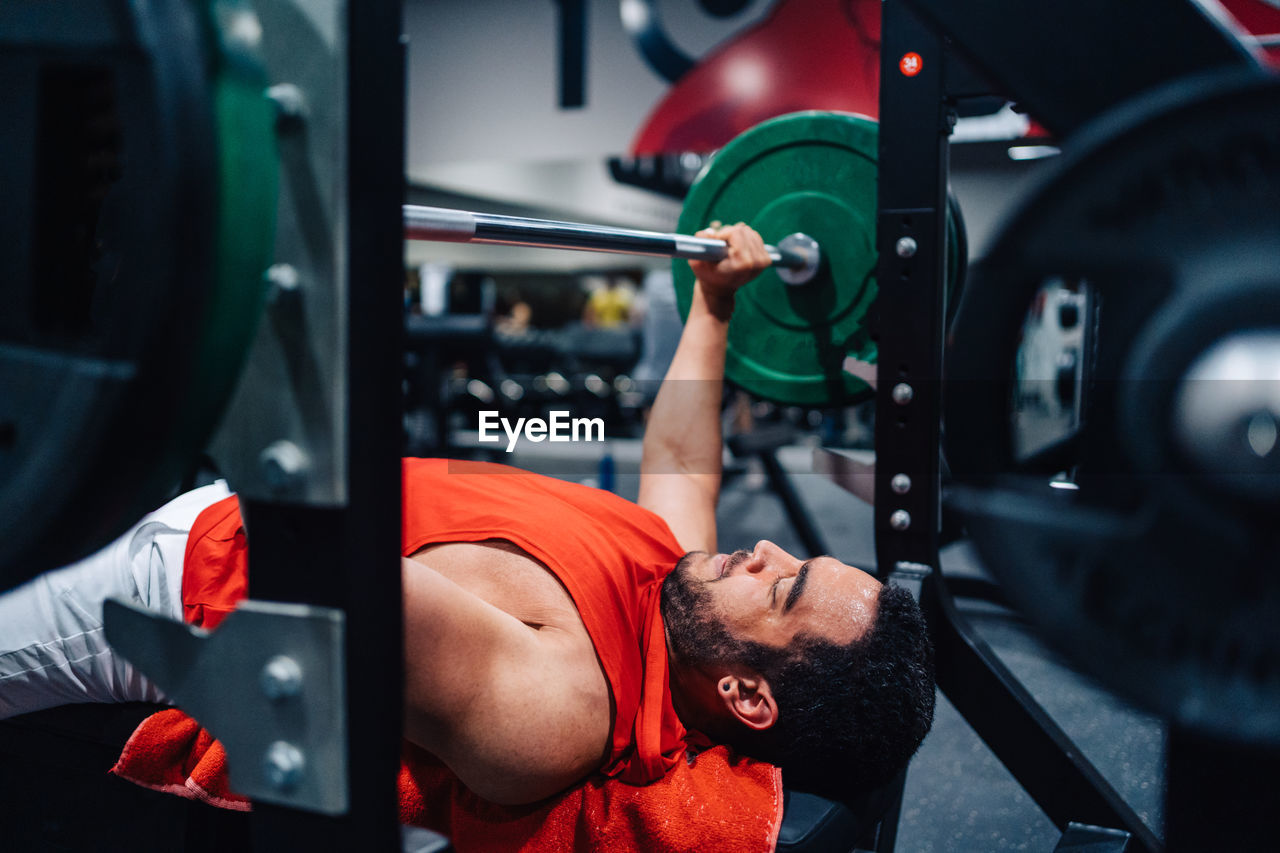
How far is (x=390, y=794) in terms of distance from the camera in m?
0.54

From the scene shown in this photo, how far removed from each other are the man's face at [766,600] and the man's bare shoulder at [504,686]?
0.63 ft

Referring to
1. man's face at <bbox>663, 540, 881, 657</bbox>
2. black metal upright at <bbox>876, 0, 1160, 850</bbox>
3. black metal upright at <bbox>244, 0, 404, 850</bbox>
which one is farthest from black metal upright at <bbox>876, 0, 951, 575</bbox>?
black metal upright at <bbox>244, 0, 404, 850</bbox>

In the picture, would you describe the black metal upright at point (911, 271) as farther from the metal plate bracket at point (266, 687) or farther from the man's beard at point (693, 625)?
the metal plate bracket at point (266, 687)

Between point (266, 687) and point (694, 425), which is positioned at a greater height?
point (694, 425)

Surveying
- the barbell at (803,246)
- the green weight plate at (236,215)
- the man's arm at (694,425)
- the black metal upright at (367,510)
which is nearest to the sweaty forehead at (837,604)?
the man's arm at (694,425)

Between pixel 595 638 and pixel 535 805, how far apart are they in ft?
0.62

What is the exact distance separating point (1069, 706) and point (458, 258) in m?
10.1

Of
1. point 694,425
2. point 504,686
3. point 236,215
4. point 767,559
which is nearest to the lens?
point 236,215

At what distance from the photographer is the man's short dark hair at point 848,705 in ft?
3.50

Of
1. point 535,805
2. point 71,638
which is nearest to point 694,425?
point 535,805

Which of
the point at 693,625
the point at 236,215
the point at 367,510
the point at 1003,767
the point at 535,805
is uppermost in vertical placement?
the point at 236,215

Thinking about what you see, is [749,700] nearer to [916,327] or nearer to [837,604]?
[837,604]

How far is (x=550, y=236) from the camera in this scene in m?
1.07

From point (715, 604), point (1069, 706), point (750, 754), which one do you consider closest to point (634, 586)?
point (715, 604)
